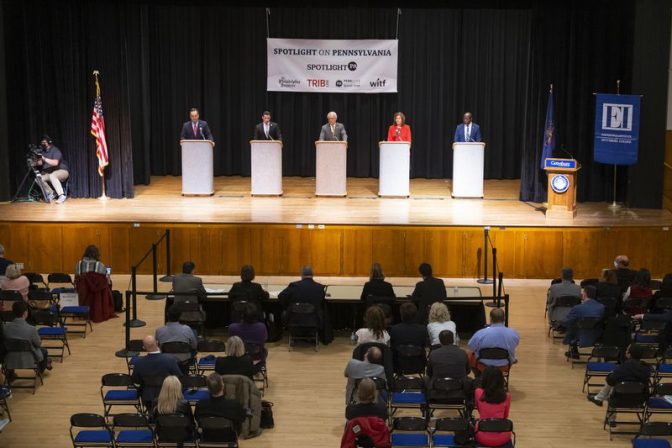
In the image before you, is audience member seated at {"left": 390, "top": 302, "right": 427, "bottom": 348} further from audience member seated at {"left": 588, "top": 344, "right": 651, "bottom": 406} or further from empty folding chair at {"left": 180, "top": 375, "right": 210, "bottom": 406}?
empty folding chair at {"left": 180, "top": 375, "right": 210, "bottom": 406}

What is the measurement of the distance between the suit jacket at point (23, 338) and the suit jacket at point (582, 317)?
715cm

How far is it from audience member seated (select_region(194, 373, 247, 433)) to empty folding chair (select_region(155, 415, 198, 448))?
160mm

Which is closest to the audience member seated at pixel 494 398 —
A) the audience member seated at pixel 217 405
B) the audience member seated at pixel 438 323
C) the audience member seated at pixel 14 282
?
the audience member seated at pixel 438 323

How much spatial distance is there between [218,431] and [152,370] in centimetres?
164

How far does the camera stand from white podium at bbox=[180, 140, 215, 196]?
21375mm

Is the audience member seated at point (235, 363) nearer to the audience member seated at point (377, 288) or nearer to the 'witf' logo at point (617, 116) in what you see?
the audience member seated at point (377, 288)

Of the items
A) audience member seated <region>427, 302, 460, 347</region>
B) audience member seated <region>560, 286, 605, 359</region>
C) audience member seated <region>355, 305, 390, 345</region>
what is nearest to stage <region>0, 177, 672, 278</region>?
audience member seated <region>560, 286, 605, 359</region>

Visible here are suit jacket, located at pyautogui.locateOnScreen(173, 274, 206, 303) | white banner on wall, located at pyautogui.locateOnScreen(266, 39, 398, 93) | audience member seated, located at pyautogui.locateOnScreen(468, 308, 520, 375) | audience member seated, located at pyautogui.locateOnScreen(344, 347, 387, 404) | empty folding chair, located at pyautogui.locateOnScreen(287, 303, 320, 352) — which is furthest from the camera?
white banner on wall, located at pyautogui.locateOnScreen(266, 39, 398, 93)

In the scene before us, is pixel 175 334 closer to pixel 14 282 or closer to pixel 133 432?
pixel 133 432

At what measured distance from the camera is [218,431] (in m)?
10.2

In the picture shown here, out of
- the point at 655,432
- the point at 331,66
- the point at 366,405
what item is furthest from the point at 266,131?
the point at 655,432

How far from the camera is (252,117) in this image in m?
25.6

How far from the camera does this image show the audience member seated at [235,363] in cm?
1134

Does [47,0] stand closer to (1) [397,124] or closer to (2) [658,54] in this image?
(1) [397,124]
